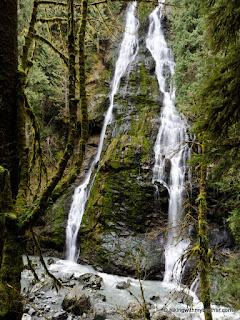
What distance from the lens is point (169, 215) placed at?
417 inches

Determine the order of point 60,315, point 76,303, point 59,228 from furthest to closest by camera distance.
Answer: point 59,228 → point 76,303 → point 60,315

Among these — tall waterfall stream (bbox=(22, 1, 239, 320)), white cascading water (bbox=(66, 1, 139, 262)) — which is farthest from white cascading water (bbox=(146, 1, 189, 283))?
white cascading water (bbox=(66, 1, 139, 262))

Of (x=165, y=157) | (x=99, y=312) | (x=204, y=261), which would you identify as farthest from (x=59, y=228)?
(x=204, y=261)

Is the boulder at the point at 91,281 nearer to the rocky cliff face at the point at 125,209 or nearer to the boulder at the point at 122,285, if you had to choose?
the boulder at the point at 122,285

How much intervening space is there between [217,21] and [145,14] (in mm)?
21992

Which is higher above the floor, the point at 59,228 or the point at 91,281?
the point at 59,228

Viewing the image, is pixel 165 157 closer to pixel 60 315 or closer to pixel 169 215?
pixel 169 215

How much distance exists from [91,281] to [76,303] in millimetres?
1924

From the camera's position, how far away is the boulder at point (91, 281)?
25.1 ft

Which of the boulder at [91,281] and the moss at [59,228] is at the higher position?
the moss at [59,228]

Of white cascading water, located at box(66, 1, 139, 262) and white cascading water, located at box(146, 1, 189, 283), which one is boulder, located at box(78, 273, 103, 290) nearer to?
white cascading water, located at box(66, 1, 139, 262)

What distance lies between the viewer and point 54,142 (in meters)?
17.7

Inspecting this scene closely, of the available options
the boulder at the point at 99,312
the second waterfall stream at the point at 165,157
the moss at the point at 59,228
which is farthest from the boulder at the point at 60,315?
the moss at the point at 59,228

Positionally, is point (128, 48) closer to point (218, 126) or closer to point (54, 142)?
point (54, 142)
